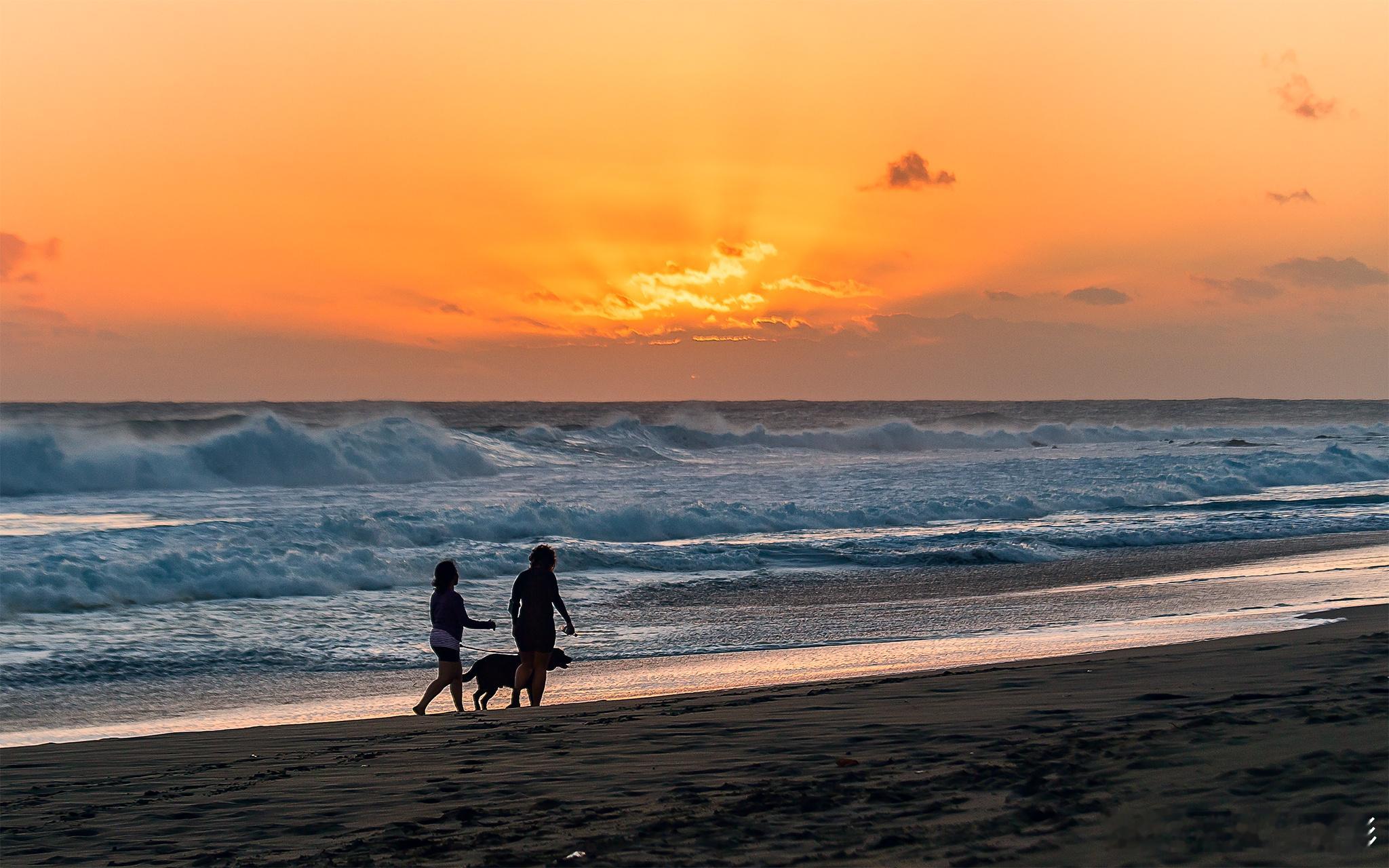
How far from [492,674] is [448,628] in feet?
1.83

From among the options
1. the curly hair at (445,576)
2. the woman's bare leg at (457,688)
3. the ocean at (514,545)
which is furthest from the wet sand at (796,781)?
the ocean at (514,545)

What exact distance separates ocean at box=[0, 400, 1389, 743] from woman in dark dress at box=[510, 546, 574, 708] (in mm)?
1932

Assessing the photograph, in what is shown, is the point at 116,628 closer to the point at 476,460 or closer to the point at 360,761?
the point at 360,761

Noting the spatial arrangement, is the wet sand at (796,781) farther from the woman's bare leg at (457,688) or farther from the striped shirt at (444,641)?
the striped shirt at (444,641)

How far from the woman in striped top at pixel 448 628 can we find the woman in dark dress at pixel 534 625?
0.30 m

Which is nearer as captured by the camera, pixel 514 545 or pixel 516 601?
pixel 516 601

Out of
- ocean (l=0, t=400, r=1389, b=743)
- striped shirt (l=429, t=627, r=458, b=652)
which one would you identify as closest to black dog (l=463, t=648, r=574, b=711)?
striped shirt (l=429, t=627, r=458, b=652)

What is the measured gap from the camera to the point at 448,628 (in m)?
9.68

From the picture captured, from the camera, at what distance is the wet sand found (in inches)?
183

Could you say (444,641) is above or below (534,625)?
below

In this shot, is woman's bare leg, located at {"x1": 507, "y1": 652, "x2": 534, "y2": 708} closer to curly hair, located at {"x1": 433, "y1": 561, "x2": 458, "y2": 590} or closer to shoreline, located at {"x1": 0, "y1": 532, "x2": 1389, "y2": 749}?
shoreline, located at {"x1": 0, "y1": 532, "x2": 1389, "y2": 749}

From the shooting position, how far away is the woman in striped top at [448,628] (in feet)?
31.2

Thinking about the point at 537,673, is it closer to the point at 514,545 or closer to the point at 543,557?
the point at 543,557

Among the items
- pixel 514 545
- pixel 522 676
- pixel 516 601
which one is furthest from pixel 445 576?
pixel 514 545
